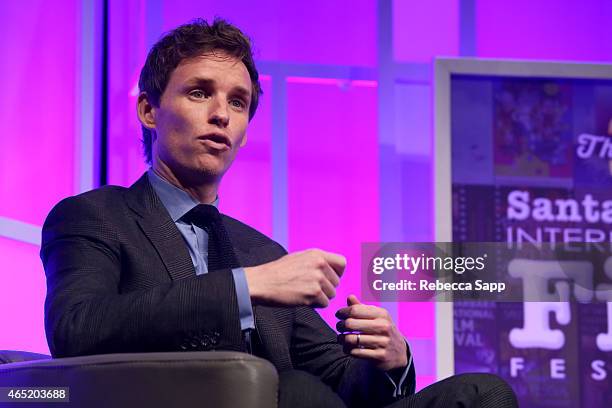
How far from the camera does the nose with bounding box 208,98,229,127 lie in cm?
162

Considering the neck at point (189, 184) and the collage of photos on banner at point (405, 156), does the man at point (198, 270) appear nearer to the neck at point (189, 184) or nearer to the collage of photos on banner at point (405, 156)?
the neck at point (189, 184)

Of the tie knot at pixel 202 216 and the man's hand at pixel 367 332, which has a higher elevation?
the tie knot at pixel 202 216

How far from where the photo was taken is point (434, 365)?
3158mm

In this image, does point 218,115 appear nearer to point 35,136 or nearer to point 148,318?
point 148,318

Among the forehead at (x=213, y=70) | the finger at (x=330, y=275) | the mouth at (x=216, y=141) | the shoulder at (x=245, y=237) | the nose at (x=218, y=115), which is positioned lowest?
the finger at (x=330, y=275)

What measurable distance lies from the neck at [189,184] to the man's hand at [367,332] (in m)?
0.39

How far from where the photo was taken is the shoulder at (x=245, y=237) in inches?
69.1

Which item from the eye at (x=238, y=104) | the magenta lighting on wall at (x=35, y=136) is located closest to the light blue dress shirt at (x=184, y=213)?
the eye at (x=238, y=104)

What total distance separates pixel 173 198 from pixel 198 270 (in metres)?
0.16

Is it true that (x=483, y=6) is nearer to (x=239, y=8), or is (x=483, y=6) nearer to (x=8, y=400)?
(x=239, y=8)

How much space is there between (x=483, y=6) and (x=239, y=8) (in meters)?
0.96

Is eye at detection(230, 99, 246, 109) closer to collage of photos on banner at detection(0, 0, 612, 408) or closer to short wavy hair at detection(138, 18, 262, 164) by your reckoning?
short wavy hair at detection(138, 18, 262, 164)

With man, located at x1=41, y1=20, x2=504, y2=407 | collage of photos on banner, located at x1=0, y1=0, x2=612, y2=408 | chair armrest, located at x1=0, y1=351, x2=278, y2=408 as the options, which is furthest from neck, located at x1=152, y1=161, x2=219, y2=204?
collage of photos on banner, located at x1=0, y1=0, x2=612, y2=408

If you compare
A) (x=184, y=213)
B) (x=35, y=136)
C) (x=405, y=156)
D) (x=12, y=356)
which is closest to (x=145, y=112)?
(x=184, y=213)
